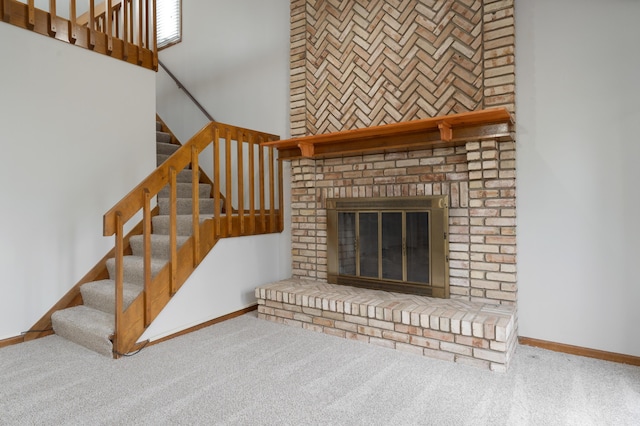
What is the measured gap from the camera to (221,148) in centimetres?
461

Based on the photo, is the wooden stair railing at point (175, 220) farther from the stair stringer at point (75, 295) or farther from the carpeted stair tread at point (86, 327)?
the stair stringer at point (75, 295)

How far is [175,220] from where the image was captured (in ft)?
9.66

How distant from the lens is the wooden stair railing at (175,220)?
2.63 meters

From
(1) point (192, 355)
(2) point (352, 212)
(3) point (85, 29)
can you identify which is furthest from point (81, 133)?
(2) point (352, 212)

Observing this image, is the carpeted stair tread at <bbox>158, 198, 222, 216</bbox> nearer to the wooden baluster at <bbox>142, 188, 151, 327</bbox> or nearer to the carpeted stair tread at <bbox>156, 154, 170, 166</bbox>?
the carpeted stair tread at <bbox>156, 154, 170, 166</bbox>

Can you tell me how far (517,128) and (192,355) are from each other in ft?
9.12

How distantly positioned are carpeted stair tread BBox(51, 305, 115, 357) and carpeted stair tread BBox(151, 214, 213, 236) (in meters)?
0.91

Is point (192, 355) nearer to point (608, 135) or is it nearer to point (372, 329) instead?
point (372, 329)

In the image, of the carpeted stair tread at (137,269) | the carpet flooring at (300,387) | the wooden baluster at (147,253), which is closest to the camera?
the carpet flooring at (300,387)

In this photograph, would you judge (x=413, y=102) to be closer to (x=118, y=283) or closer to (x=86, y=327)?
(x=118, y=283)

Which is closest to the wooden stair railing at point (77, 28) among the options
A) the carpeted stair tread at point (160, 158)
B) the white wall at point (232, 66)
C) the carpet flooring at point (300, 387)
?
the white wall at point (232, 66)

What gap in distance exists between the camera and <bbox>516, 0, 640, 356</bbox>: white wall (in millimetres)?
2443

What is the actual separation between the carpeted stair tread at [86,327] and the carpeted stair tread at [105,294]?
0.05m

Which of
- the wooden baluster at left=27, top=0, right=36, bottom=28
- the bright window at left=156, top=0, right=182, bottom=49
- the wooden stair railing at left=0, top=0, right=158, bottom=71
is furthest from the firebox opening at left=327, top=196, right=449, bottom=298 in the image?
the bright window at left=156, top=0, right=182, bottom=49
